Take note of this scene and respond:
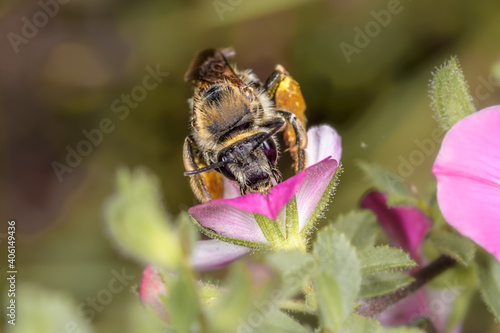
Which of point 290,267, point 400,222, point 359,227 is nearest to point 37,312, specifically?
point 290,267

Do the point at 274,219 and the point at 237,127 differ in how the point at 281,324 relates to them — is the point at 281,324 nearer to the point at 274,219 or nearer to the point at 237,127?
the point at 274,219

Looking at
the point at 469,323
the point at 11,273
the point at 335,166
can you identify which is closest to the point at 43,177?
the point at 11,273

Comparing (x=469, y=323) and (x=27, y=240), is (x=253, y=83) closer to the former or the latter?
(x=469, y=323)

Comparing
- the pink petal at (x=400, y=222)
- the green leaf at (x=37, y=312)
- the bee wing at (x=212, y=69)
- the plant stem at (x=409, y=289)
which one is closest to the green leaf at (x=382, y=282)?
the plant stem at (x=409, y=289)

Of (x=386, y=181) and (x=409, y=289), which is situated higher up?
(x=386, y=181)

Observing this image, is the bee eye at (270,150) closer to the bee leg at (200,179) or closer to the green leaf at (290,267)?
the bee leg at (200,179)
